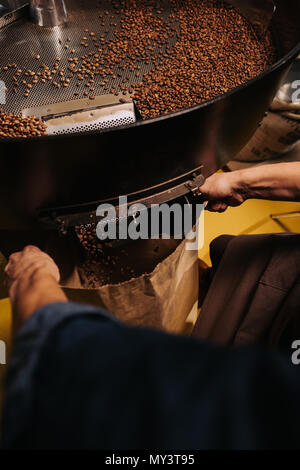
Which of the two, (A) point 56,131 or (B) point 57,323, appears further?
(A) point 56,131

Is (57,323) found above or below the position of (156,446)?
above

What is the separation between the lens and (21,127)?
795mm

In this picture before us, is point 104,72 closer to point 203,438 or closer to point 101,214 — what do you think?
point 101,214

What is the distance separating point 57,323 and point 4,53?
843 mm

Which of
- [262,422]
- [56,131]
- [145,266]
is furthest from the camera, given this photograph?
[145,266]

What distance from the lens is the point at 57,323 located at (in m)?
0.34

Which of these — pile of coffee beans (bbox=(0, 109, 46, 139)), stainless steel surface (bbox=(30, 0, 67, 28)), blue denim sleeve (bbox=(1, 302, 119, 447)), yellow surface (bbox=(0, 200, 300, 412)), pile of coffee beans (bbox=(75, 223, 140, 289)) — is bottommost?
blue denim sleeve (bbox=(1, 302, 119, 447))

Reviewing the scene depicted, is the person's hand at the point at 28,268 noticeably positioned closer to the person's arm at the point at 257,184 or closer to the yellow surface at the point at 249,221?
the person's arm at the point at 257,184

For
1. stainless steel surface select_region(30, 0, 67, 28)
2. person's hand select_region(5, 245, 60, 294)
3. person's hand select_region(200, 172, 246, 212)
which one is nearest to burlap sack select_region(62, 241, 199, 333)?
person's hand select_region(200, 172, 246, 212)

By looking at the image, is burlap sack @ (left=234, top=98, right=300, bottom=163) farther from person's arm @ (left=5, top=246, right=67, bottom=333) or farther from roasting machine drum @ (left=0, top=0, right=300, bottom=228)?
person's arm @ (left=5, top=246, right=67, bottom=333)

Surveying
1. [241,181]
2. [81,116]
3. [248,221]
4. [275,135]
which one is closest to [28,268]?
[81,116]

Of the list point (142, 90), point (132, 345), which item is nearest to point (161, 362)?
point (132, 345)

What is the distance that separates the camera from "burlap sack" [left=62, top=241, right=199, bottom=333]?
971 mm

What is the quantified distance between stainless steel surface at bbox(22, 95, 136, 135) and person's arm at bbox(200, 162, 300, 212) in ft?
1.06
